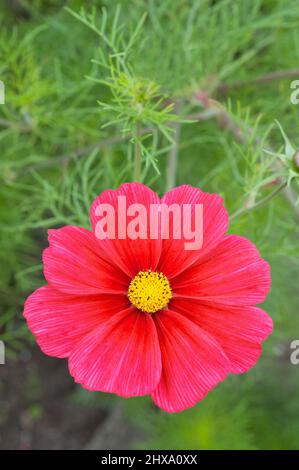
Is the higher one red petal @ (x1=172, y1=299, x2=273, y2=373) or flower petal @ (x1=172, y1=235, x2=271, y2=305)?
flower petal @ (x1=172, y1=235, x2=271, y2=305)

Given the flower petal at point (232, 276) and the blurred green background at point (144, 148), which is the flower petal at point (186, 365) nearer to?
the flower petal at point (232, 276)

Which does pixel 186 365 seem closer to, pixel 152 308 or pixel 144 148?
pixel 152 308

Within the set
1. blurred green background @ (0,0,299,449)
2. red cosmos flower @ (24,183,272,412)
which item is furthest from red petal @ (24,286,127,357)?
blurred green background @ (0,0,299,449)

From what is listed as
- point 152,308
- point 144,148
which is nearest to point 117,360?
point 152,308

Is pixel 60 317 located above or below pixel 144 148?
below

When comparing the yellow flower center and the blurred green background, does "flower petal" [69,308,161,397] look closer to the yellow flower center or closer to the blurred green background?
the yellow flower center

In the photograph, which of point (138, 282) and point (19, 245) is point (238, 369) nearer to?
point (138, 282)
